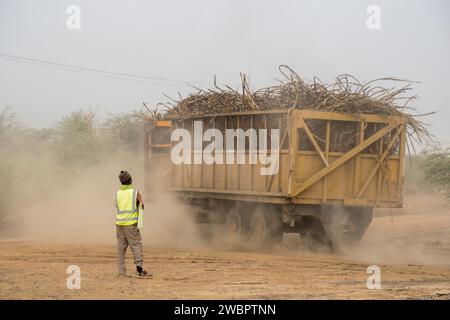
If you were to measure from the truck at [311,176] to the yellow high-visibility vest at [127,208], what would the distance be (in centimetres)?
395

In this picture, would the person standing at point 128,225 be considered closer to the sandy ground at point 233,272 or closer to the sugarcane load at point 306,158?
the sandy ground at point 233,272

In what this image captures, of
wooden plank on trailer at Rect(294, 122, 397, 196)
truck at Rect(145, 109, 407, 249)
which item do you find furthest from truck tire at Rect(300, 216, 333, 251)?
wooden plank on trailer at Rect(294, 122, 397, 196)

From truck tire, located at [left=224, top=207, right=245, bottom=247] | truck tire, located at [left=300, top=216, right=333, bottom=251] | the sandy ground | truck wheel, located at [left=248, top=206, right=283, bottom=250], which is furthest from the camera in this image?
truck tire, located at [left=224, top=207, right=245, bottom=247]

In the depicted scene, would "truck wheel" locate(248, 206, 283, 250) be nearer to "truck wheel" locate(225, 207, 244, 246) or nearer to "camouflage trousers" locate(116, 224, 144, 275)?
"truck wheel" locate(225, 207, 244, 246)

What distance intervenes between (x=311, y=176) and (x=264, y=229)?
1.77 meters

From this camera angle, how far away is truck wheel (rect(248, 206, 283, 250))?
49.0ft

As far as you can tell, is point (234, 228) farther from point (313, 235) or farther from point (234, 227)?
point (313, 235)

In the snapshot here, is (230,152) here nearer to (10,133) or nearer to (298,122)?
(298,122)

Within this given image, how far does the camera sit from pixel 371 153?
14.7 m

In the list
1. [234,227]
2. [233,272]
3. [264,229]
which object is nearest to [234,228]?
[234,227]

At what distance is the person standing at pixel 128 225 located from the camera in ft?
35.7

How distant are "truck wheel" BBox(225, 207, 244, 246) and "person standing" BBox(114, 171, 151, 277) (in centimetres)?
509
